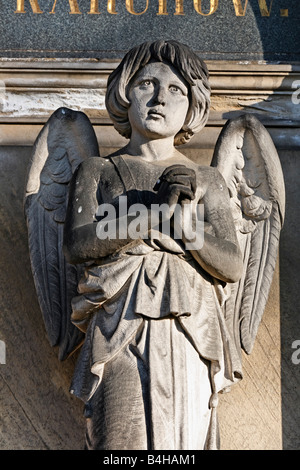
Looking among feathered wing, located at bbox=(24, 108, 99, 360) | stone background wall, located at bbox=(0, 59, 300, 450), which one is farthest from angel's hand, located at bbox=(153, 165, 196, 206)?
stone background wall, located at bbox=(0, 59, 300, 450)

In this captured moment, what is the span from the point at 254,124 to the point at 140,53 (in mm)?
638

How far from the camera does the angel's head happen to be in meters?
7.95

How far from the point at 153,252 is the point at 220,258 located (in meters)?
0.28

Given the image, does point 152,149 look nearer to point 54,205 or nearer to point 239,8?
point 54,205

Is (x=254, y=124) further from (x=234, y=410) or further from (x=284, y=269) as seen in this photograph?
(x=234, y=410)

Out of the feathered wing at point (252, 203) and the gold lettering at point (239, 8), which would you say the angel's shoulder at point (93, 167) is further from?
the gold lettering at point (239, 8)

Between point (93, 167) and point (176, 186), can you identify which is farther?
point (93, 167)

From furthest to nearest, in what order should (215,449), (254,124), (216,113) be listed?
(216,113)
(254,124)
(215,449)

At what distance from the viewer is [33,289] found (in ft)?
27.9

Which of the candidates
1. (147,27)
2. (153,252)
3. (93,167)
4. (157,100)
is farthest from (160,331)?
(147,27)

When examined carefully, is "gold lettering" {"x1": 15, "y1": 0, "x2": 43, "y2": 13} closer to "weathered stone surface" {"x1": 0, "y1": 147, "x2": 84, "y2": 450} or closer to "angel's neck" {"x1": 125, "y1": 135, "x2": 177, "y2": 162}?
"weathered stone surface" {"x1": 0, "y1": 147, "x2": 84, "y2": 450}

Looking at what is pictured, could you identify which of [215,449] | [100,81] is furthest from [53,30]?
[215,449]

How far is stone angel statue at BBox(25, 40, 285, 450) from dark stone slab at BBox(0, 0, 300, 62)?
0.84m

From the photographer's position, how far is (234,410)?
328 inches
